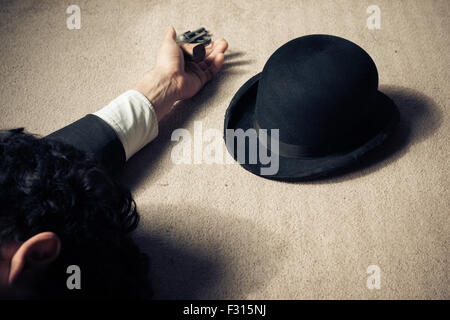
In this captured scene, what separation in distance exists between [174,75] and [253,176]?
40 centimetres

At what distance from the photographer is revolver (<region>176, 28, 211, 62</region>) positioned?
3.73 ft

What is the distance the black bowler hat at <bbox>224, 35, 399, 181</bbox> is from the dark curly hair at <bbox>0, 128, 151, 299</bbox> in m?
0.41

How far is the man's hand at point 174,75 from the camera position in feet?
3.41

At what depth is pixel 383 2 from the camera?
130cm

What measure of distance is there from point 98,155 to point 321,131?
55 cm

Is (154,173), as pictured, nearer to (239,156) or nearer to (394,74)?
(239,156)

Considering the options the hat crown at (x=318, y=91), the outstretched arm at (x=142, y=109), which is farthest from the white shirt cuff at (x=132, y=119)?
the hat crown at (x=318, y=91)

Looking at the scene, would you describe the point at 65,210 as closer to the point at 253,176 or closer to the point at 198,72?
the point at 253,176

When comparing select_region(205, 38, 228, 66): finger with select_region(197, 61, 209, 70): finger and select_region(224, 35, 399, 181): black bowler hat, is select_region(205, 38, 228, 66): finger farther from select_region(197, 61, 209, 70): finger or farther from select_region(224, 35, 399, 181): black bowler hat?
select_region(224, 35, 399, 181): black bowler hat

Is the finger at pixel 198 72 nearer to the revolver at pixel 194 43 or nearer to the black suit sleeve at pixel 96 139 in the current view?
the revolver at pixel 194 43

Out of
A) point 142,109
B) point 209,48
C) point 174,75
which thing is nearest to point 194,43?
point 209,48

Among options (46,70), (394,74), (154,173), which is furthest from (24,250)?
(394,74)

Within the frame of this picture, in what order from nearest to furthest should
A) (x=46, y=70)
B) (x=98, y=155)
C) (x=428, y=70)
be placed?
(x=98, y=155) → (x=428, y=70) → (x=46, y=70)

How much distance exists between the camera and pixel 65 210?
22.1 inches
